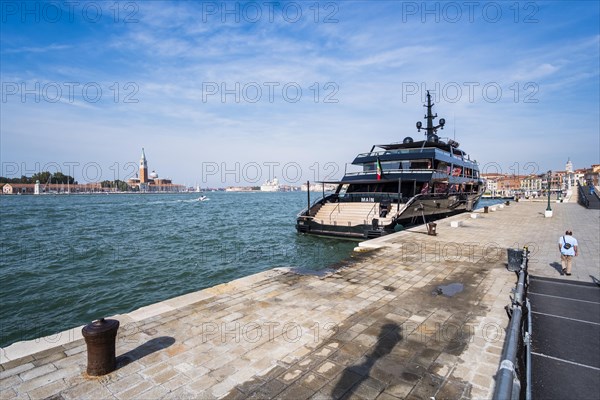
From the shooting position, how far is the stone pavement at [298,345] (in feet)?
12.6

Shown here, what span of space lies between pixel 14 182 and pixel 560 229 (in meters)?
196

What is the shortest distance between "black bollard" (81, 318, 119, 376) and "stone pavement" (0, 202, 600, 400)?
131 mm

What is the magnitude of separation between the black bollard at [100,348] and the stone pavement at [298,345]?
0.13 meters

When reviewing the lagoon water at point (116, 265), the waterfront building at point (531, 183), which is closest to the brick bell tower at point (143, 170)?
the lagoon water at point (116, 265)

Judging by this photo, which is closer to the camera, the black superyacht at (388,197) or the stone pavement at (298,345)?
the stone pavement at (298,345)

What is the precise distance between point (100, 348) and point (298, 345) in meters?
2.69

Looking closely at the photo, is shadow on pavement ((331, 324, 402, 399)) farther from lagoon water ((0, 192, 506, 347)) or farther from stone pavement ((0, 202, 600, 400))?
lagoon water ((0, 192, 506, 347))

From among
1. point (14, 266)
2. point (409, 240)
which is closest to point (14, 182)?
point (14, 266)

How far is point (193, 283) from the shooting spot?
37.6 feet

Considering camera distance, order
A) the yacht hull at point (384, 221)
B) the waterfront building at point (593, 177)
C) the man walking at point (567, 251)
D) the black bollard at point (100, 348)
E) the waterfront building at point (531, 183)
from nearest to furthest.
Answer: the black bollard at point (100, 348) < the man walking at point (567, 251) < the yacht hull at point (384, 221) < the waterfront building at point (593, 177) < the waterfront building at point (531, 183)

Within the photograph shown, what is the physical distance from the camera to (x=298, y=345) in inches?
190

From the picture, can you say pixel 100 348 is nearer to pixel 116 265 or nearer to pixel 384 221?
Result: pixel 116 265

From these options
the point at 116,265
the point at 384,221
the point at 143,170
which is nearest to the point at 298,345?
the point at 116,265

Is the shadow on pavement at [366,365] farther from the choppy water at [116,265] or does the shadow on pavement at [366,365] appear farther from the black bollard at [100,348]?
the choppy water at [116,265]
